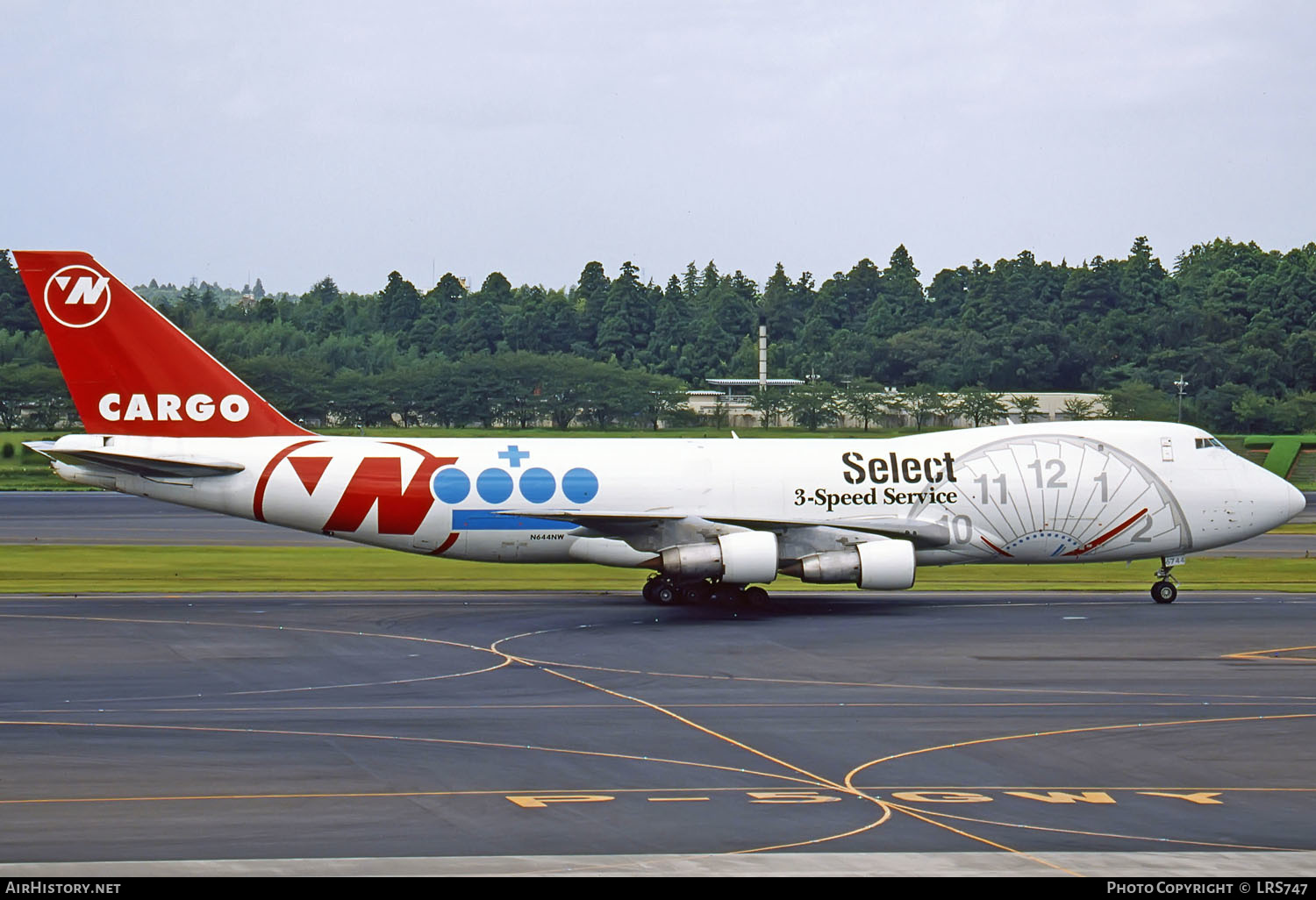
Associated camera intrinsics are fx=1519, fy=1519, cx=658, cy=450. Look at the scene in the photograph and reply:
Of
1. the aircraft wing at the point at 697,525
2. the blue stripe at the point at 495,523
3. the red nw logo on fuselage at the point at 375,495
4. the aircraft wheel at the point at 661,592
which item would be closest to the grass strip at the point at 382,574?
the aircraft wheel at the point at 661,592

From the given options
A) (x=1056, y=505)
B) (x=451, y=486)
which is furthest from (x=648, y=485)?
(x=1056, y=505)

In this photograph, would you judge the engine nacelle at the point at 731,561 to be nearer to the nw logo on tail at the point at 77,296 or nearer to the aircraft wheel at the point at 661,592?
the aircraft wheel at the point at 661,592

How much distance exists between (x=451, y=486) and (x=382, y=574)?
438 inches

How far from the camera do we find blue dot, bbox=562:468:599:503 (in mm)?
40219

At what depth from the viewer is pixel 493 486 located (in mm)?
39812

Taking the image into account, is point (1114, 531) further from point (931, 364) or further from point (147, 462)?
point (931, 364)

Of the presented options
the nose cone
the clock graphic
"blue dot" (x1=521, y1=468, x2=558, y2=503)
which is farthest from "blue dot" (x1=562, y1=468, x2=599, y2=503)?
the nose cone

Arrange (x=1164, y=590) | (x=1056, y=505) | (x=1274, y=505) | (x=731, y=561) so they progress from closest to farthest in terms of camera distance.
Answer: (x=731, y=561)
(x=1056, y=505)
(x=1164, y=590)
(x=1274, y=505)

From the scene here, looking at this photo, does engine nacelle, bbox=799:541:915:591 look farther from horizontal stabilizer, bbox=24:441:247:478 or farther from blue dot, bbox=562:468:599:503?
horizontal stabilizer, bbox=24:441:247:478

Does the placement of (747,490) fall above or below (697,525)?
above

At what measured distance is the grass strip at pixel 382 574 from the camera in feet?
149

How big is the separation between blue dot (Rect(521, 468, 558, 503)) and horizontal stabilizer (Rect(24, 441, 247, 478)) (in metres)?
7.27

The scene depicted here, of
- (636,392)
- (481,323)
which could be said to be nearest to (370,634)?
(636,392)

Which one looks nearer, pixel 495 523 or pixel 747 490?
pixel 495 523
